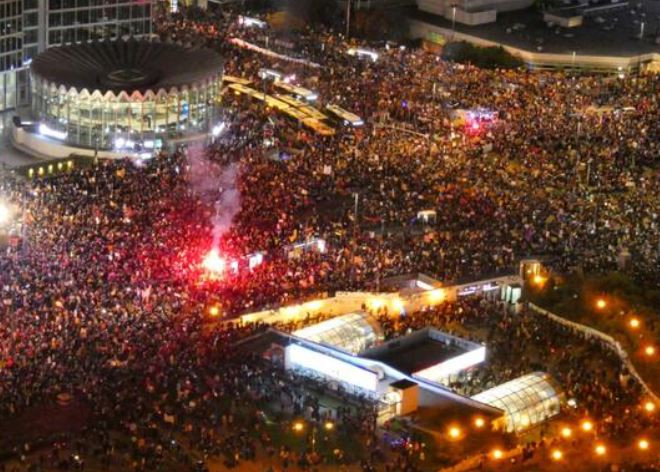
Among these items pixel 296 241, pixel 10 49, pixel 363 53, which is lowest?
pixel 296 241

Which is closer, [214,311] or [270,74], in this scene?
[214,311]

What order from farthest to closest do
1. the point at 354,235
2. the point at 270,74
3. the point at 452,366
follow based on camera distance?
the point at 270,74 → the point at 354,235 → the point at 452,366

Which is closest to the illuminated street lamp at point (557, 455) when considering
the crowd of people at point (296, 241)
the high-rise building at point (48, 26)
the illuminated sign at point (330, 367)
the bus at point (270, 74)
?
the crowd of people at point (296, 241)

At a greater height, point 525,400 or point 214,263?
point 214,263

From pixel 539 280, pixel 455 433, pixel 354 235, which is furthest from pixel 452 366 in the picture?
pixel 354 235

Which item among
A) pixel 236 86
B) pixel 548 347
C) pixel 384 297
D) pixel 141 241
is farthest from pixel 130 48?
pixel 548 347

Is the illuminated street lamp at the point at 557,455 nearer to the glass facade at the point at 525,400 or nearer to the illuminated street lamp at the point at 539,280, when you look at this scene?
the glass facade at the point at 525,400

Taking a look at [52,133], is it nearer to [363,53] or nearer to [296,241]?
[296,241]
